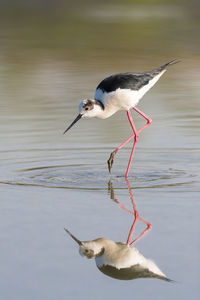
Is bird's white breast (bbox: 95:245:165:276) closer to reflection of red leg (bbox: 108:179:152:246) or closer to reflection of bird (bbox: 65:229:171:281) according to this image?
reflection of bird (bbox: 65:229:171:281)

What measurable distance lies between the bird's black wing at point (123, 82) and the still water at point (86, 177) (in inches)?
27.0

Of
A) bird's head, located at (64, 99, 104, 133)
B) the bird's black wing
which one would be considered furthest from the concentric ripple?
the bird's black wing

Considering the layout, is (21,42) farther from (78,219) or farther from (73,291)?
(73,291)

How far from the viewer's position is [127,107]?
7.92 metres

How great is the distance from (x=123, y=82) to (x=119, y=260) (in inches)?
121

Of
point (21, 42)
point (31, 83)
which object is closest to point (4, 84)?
point (31, 83)

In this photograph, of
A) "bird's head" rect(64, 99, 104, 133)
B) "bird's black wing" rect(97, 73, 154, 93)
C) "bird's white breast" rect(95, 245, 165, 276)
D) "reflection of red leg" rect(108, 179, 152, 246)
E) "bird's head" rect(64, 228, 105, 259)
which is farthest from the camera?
"bird's black wing" rect(97, 73, 154, 93)

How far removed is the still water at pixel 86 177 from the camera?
14.9ft

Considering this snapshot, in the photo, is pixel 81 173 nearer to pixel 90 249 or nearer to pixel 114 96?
pixel 114 96

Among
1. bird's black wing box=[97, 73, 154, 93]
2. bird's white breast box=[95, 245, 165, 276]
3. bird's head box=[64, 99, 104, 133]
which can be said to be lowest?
bird's white breast box=[95, 245, 165, 276]

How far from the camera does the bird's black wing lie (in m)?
7.62

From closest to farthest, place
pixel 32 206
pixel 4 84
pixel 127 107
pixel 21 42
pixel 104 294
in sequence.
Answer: pixel 104 294 → pixel 32 206 → pixel 127 107 → pixel 4 84 → pixel 21 42

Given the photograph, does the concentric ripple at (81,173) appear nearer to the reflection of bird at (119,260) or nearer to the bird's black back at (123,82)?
the bird's black back at (123,82)

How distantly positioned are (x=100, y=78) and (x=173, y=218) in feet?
23.7
